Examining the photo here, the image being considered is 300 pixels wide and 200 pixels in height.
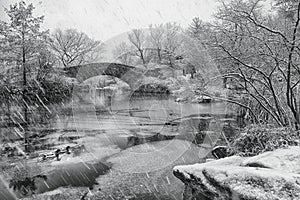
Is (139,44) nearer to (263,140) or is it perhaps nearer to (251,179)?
(263,140)

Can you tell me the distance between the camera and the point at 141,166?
5.20 m

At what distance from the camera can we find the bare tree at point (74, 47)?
26.6 meters

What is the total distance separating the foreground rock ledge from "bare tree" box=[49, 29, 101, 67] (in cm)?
2470

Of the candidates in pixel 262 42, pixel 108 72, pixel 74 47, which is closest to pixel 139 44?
pixel 262 42

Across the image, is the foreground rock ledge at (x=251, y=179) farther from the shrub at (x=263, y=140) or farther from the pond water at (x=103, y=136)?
the pond water at (x=103, y=136)

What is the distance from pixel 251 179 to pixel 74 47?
2796 centimetres

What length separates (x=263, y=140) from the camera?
12.7ft

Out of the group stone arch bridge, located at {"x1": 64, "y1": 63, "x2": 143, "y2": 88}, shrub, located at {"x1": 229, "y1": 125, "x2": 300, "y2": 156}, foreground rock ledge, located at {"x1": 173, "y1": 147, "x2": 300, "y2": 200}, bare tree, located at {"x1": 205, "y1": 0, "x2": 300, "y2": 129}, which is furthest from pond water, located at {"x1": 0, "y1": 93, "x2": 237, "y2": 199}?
bare tree, located at {"x1": 205, "y1": 0, "x2": 300, "y2": 129}

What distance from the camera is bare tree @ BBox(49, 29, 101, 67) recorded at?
26.6m

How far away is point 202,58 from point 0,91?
15629 mm

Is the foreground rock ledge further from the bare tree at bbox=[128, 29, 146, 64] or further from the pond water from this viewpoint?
the bare tree at bbox=[128, 29, 146, 64]

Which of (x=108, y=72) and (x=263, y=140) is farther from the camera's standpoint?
(x=108, y=72)

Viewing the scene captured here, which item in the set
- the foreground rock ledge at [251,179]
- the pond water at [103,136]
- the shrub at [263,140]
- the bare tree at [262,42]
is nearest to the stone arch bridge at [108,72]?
the pond water at [103,136]

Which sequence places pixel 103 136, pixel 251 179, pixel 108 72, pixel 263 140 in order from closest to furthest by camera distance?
1. pixel 251 179
2. pixel 263 140
3. pixel 103 136
4. pixel 108 72
